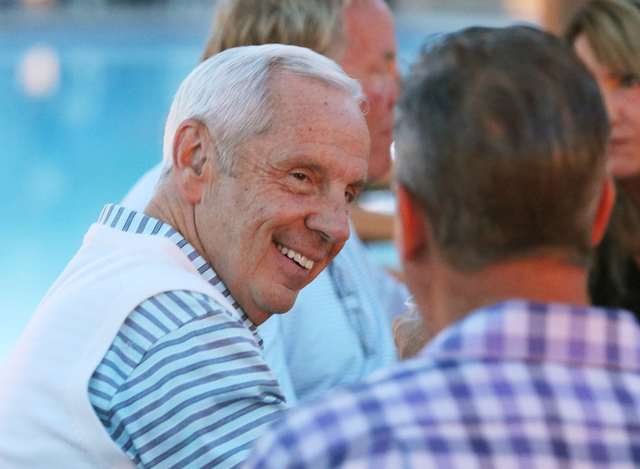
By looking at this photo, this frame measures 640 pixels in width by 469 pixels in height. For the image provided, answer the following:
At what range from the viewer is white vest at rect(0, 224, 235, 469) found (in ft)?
3.66

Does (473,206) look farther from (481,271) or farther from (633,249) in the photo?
(633,249)

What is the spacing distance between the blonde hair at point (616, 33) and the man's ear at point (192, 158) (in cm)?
149

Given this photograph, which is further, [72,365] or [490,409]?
[72,365]

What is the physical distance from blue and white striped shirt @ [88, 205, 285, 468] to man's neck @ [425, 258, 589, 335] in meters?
0.43

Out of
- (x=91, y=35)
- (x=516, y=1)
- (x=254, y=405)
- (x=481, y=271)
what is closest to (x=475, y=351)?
(x=481, y=271)

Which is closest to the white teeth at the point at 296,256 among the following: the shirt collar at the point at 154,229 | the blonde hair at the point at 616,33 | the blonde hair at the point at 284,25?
the shirt collar at the point at 154,229

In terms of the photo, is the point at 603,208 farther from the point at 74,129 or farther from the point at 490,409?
the point at 74,129

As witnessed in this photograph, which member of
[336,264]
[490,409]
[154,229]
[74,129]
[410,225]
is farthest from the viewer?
[74,129]

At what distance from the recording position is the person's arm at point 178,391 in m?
1.07

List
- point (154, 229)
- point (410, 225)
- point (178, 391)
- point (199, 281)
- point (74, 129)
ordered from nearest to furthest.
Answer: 1. point (410, 225)
2. point (178, 391)
3. point (199, 281)
4. point (154, 229)
5. point (74, 129)

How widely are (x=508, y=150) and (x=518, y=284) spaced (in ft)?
0.45

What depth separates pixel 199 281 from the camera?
121cm

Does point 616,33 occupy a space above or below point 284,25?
below

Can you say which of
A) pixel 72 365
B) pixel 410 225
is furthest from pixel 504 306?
pixel 72 365
